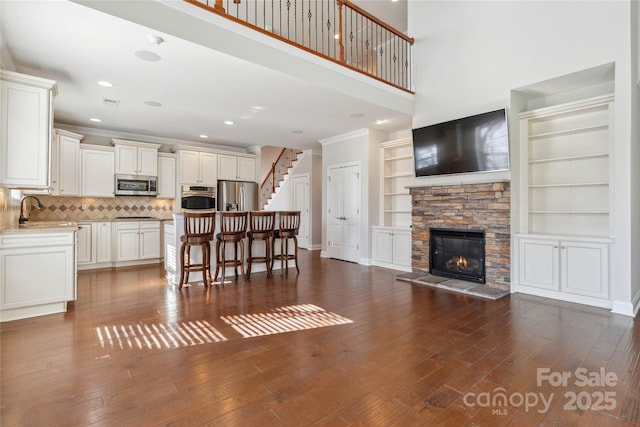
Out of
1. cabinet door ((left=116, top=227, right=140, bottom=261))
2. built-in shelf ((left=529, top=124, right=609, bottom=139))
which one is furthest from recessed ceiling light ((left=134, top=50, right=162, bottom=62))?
built-in shelf ((left=529, top=124, right=609, bottom=139))

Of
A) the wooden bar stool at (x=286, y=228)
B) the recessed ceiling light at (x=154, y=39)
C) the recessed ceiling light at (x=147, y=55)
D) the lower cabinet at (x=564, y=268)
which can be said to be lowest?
the lower cabinet at (x=564, y=268)

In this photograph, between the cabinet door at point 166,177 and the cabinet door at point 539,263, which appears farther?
the cabinet door at point 166,177

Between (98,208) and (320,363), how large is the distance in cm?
637

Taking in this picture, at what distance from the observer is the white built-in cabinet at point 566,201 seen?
3.84 metres

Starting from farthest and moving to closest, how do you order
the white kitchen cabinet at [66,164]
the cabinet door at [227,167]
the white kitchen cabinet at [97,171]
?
1. the cabinet door at [227,167]
2. the white kitchen cabinet at [97,171]
3. the white kitchen cabinet at [66,164]

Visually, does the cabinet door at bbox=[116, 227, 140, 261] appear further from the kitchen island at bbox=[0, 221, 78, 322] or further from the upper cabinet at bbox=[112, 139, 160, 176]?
the kitchen island at bbox=[0, 221, 78, 322]

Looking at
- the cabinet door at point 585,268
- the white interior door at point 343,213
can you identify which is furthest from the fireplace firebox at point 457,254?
the white interior door at point 343,213

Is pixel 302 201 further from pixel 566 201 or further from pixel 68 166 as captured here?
pixel 566 201

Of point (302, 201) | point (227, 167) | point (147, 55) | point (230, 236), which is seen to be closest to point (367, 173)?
point (302, 201)

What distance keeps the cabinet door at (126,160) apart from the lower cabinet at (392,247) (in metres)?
5.21

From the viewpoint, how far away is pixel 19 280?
320cm

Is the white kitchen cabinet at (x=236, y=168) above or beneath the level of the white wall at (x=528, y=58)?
beneath

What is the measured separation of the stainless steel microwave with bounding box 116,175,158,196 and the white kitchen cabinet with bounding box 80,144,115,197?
12 centimetres

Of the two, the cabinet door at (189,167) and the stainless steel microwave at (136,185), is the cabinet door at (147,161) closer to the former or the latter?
the stainless steel microwave at (136,185)
